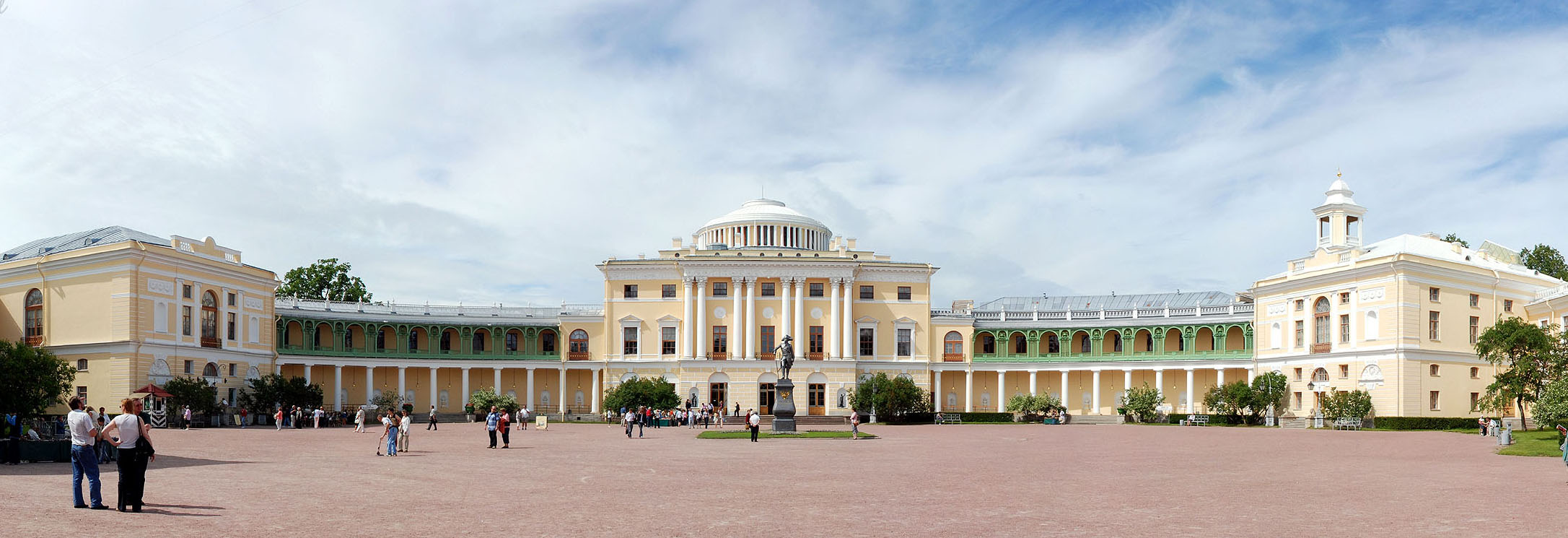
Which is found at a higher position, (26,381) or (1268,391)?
(26,381)

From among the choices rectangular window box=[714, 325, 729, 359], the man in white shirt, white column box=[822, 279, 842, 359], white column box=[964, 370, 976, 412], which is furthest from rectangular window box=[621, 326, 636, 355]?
the man in white shirt

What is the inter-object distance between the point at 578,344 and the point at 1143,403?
37.4 meters

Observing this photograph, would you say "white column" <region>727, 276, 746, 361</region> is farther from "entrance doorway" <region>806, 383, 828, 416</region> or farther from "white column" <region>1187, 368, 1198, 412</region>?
"white column" <region>1187, 368, 1198, 412</region>

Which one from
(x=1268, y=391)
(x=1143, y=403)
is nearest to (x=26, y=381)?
(x=1143, y=403)

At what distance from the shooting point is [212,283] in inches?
2366

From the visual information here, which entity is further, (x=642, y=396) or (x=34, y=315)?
(x=642, y=396)

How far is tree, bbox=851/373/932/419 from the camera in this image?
231 feet

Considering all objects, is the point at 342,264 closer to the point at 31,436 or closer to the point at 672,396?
the point at 672,396

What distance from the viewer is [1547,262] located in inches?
3051

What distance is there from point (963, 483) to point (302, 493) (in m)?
12.0

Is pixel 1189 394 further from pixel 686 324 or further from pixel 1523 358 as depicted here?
Result: pixel 686 324

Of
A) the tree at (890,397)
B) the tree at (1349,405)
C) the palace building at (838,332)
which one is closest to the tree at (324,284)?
the palace building at (838,332)

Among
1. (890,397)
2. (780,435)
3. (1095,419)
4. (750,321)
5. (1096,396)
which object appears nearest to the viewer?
(780,435)

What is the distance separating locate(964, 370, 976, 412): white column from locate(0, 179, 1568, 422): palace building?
0.13 metres
